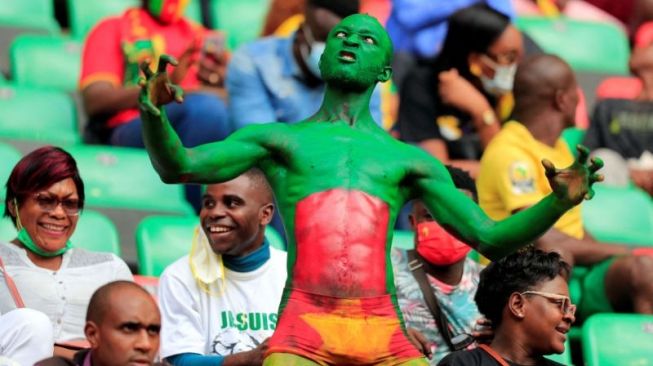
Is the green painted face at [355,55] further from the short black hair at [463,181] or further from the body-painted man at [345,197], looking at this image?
the short black hair at [463,181]

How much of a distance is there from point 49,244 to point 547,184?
223 centimetres

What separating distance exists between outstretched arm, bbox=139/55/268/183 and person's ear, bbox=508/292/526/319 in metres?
1.33

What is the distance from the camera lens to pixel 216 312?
18.7ft

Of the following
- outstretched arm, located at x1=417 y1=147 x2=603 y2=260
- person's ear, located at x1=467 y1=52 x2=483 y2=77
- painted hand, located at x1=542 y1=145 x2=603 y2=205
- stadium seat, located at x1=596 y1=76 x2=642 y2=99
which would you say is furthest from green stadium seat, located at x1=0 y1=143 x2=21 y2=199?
stadium seat, located at x1=596 y1=76 x2=642 y2=99

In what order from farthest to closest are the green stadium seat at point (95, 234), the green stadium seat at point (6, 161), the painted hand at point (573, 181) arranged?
the green stadium seat at point (6, 161) < the green stadium seat at point (95, 234) < the painted hand at point (573, 181)

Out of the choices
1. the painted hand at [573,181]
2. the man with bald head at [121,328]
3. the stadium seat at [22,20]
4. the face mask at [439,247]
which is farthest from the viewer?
the stadium seat at [22,20]

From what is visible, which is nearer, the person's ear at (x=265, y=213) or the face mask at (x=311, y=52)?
the person's ear at (x=265, y=213)

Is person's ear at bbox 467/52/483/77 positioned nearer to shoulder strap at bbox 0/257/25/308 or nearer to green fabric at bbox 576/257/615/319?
Answer: green fabric at bbox 576/257/615/319

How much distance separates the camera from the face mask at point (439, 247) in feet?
19.7

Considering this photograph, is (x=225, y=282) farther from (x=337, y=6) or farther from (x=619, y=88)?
(x=619, y=88)

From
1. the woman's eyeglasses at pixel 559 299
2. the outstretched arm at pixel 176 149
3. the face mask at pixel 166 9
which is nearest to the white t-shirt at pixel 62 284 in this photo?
the woman's eyeglasses at pixel 559 299

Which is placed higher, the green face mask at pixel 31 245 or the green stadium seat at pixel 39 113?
the green stadium seat at pixel 39 113

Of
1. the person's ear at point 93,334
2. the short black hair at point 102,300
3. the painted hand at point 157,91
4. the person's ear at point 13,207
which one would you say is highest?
the painted hand at point 157,91

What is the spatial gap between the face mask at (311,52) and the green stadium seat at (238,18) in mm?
1738
